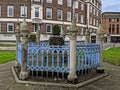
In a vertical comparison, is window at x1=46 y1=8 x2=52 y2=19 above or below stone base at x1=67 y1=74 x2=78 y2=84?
above

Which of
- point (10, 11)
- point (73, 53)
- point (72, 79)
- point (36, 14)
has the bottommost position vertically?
point (72, 79)

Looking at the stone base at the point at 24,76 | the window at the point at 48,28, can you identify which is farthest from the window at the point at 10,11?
the stone base at the point at 24,76

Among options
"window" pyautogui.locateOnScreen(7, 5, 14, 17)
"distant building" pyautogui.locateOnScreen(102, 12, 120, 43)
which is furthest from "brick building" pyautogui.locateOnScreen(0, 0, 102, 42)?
"distant building" pyautogui.locateOnScreen(102, 12, 120, 43)

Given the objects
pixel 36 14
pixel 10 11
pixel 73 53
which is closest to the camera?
pixel 73 53

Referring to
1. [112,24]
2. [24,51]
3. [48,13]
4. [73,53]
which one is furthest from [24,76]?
[112,24]

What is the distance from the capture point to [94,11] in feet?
245

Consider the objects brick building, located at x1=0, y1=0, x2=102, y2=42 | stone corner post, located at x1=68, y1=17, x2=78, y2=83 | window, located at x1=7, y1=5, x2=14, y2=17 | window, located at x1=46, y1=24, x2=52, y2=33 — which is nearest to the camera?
stone corner post, located at x1=68, y1=17, x2=78, y2=83

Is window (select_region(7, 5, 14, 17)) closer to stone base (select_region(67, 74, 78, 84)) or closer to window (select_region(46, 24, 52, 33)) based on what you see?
window (select_region(46, 24, 52, 33))

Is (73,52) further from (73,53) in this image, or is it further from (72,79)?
(72,79)

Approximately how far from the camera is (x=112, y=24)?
10200cm

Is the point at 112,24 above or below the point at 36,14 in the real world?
above

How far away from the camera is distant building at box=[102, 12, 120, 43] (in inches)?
3915

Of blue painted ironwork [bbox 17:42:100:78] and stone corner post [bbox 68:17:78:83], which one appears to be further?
blue painted ironwork [bbox 17:42:100:78]

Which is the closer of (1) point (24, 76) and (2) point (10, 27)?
(1) point (24, 76)
